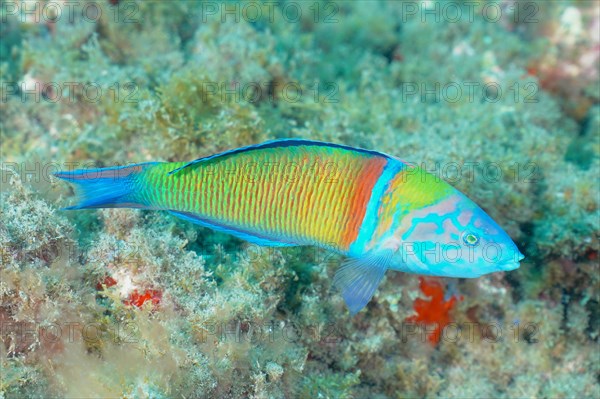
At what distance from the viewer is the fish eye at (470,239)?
2.96 metres

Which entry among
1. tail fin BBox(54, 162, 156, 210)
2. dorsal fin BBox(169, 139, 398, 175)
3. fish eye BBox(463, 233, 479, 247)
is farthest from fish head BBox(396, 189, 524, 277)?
tail fin BBox(54, 162, 156, 210)

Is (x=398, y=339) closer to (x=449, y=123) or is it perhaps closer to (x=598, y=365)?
(x=598, y=365)

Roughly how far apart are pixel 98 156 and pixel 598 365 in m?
5.03

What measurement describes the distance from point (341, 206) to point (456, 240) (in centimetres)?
72

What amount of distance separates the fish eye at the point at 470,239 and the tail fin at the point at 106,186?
6.29ft

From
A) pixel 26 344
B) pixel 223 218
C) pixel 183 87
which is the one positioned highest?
pixel 183 87

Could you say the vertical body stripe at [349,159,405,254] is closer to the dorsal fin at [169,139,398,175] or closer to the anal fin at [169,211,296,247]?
the dorsal fin at [169,139,398,175]

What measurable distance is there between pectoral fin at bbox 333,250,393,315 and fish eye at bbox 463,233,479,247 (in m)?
0.45

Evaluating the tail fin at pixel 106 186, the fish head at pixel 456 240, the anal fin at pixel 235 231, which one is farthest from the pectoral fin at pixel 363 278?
the tail fin at pixel 106 186

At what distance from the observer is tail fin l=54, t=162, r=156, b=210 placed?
2.81 metres

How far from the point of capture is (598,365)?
4.47 meters

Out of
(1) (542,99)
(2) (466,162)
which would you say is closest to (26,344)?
(2) (466,162)

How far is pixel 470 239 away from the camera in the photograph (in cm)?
297

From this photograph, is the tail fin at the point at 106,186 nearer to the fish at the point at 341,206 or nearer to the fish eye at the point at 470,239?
the fish at the point at 341,206
